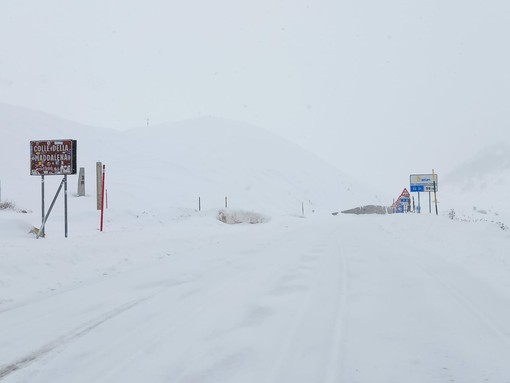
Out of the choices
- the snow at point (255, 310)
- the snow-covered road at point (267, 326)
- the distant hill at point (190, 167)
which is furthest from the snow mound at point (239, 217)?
the snow-covered road at point (267, 326)

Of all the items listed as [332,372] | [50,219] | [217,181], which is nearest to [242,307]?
[332,372]

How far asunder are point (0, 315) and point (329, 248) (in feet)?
30.3

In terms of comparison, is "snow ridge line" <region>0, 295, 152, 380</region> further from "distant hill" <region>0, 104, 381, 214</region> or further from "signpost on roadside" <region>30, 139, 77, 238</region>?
"distant hill" <region>0, 104, 381, 214</region>

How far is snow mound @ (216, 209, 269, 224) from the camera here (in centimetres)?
3152

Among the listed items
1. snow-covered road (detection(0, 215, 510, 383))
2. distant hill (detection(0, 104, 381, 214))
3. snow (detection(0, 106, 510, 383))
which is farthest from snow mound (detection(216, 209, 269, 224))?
snow-covered road (detection(0, 215, 510, 383))

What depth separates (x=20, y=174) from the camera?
3994 cm

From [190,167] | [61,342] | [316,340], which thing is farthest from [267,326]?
[190,167]

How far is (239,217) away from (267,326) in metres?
28.6

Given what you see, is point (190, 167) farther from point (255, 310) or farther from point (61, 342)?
point (61, 342)

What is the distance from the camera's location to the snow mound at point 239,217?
103 feet

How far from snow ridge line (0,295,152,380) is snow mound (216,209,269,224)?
→ 2469cm

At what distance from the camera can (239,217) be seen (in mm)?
33531

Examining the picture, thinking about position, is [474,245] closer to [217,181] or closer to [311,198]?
[217,181]

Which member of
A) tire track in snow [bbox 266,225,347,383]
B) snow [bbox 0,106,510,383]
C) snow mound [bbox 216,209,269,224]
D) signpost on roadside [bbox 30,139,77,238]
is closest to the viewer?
tire track in snow [bbox 266,225,347,383]
